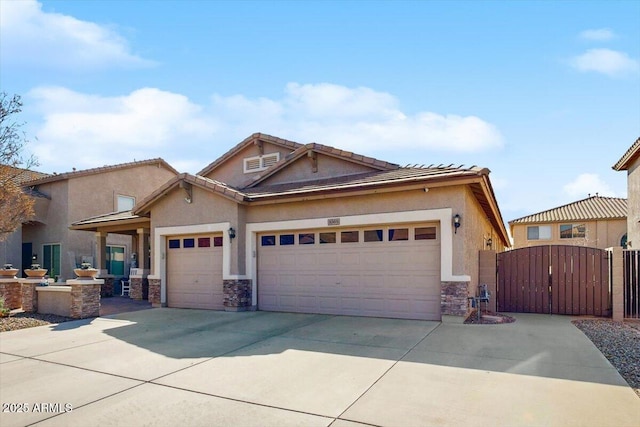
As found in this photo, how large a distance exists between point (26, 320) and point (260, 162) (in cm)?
998

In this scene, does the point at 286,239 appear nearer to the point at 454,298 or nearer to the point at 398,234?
the point at 398,234

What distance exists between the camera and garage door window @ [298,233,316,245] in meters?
11.8

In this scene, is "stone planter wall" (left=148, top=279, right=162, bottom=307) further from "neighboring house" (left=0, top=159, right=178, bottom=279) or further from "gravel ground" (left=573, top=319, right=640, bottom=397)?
"gravel ground" (left=573, top=319, right=640, bottom=397)

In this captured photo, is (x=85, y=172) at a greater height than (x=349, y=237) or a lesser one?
greater

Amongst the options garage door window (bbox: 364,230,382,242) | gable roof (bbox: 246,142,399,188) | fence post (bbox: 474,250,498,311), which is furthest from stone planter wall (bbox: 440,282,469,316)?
gable roof (bbox: 246,142,399,188)

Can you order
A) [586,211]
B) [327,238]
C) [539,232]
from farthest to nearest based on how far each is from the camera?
[539,232] < [586,211] < [327,238]

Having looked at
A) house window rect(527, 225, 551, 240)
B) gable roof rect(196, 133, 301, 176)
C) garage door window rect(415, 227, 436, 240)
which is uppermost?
gable roof rect(196, 133, 301, 176)

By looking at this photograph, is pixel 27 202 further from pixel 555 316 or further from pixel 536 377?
pixel 555 316

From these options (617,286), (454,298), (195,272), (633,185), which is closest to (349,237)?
(454,298)

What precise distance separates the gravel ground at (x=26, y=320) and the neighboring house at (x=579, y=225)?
33.2m

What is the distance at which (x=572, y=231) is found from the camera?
32656mm

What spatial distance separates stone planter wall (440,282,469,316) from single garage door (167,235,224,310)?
660 centimetres

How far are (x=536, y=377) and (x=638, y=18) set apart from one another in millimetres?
7901

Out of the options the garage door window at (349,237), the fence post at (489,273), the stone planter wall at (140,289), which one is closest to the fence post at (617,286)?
the fence post at (489,273)
